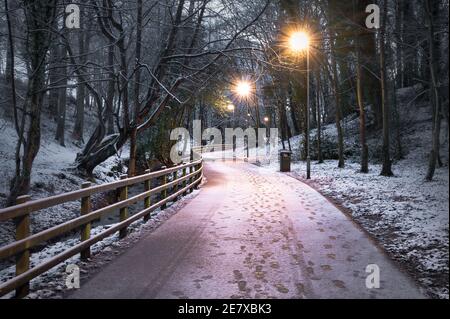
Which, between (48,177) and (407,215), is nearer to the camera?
(407,215)

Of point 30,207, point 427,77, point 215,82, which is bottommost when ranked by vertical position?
point 30,207

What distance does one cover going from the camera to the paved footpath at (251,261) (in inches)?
184

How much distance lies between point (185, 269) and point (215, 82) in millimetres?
11367

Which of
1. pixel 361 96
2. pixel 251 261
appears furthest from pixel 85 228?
pixel 361 96

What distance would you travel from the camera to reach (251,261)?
5891mm

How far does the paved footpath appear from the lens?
466 cm

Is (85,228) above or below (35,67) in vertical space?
below

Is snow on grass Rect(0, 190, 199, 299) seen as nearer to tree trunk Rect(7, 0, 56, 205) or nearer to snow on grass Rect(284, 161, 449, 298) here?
tree trunk Rect(7, 0, 56, 205)

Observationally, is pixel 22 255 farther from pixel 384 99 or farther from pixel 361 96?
pixel 361 96

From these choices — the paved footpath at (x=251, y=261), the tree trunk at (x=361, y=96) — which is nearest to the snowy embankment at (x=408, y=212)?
the paved footpath at (x=251, y=261)

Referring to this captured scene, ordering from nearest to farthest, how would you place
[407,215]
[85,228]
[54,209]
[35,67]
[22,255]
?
[22,255], [85,228], [407,215], [35,67], [54,209]
